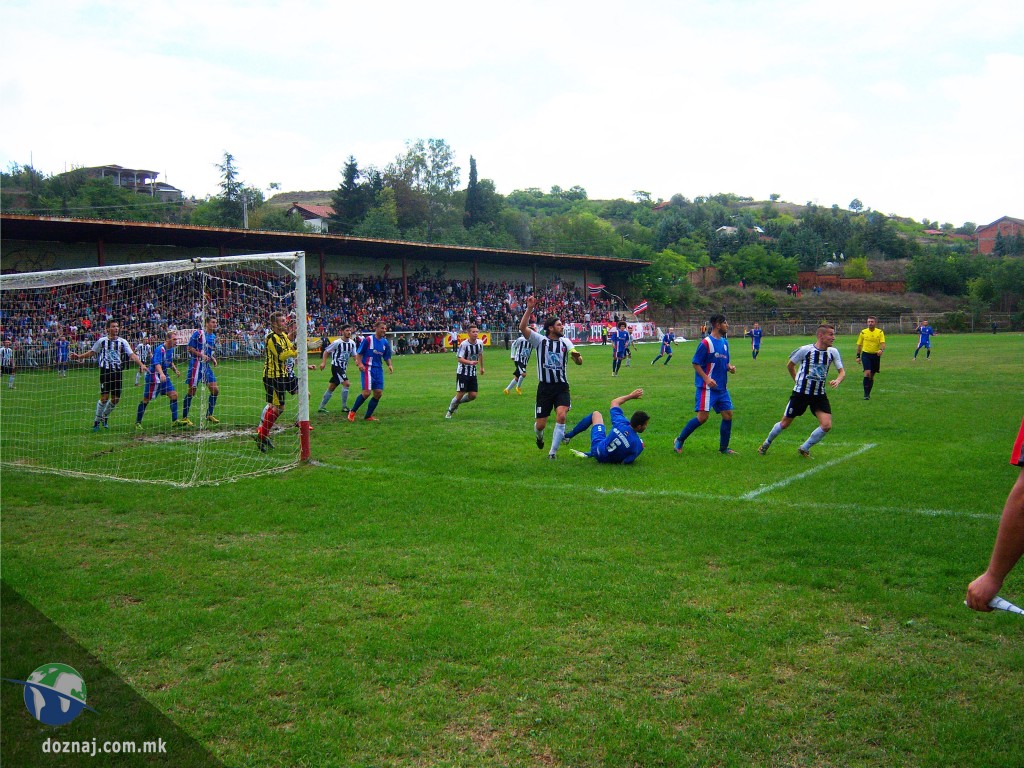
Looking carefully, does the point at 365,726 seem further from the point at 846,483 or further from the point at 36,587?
the point at 846,483

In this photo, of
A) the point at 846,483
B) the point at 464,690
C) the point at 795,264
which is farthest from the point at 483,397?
the point at 795,264

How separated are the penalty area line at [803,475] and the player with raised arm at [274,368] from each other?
7089 mm

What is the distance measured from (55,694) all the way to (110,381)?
11.7m

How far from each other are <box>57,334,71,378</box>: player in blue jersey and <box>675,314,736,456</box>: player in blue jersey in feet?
54.3

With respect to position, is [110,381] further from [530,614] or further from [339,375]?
[530,614]

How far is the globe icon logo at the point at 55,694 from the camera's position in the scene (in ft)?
13.1

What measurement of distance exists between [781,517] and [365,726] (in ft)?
16.7

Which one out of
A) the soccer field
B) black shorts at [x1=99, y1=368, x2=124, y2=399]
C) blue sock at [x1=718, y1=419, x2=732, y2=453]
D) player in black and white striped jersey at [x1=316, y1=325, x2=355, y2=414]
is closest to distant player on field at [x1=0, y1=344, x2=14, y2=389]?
black shorts at [x1=99, y1=368, x2=124, y2=399]

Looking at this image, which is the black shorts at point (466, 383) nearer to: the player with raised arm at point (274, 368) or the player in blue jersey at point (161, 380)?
the player with raised arm at point (274, 368)

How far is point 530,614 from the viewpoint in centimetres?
516

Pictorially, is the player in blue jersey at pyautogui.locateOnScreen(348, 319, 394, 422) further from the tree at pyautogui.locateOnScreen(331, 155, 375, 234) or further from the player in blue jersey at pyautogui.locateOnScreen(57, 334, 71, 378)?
the tree at pyautogui.locateOnScreen(331, 155, 375, 234)

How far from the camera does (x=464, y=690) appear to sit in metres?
4.17

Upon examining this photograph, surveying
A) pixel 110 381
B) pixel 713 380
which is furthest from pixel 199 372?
pixel 713 380

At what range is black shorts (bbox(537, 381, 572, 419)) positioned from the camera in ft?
36.7
